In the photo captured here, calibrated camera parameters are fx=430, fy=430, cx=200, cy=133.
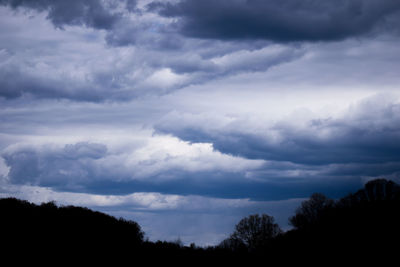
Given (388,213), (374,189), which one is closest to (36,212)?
(388,213)

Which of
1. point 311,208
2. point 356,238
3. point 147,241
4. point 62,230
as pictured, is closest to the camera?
point 356,238

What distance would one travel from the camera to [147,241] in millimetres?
62500

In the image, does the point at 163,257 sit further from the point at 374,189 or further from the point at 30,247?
the point at 374,189

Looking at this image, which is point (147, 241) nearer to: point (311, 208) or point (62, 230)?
point (62, 230)

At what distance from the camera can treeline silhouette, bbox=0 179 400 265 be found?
3991 cm

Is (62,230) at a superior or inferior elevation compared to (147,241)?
superior

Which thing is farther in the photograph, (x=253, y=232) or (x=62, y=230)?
(x=253, y=232)

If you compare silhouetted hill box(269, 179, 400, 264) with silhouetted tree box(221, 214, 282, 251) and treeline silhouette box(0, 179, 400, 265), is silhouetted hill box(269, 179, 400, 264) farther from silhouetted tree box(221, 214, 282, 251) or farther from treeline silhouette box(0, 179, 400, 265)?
silhouetted tree box(221, 214, 282, 251)

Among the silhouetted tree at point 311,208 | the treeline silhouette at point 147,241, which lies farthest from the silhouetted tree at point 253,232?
the treeline silhouette at point 147,241

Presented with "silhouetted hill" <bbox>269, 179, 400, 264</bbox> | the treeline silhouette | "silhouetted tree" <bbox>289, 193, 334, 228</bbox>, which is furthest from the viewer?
"silhouetted tree" <bbox>289, 193, 334, 228</bbox>

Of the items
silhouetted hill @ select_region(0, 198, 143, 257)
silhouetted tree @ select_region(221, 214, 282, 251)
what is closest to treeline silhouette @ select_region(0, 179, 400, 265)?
silhouetted hill @ select_region(0, 198, 143, 257)

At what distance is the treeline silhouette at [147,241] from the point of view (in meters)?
39.9

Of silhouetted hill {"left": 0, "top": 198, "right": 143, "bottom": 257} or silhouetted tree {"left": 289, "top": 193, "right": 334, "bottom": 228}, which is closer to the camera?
silhouetted hill {"left": 0, "top": 198, "right": 143, "bottom": 257}

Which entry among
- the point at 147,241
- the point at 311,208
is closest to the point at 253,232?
the point at 311,208
